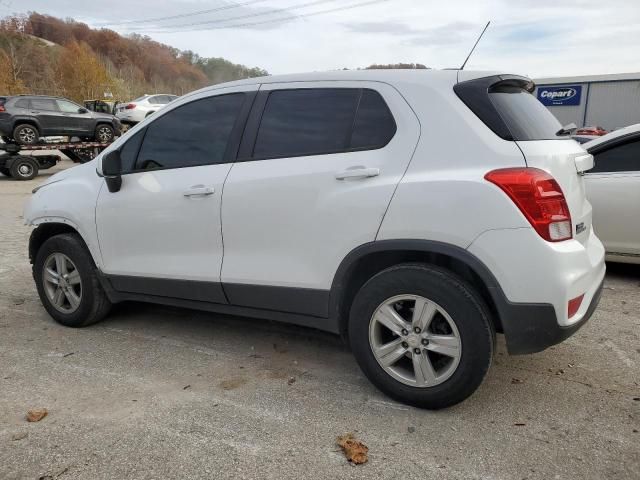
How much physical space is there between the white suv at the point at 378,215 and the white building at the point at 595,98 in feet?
126

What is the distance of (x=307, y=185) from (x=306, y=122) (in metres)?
0.43

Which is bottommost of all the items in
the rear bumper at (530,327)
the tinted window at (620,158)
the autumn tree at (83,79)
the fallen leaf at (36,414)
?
the fallen leaf at (36,414)

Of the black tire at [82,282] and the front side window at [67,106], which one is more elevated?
the front side window at [67,106]

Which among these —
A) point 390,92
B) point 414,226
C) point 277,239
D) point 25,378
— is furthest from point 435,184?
point 25,378

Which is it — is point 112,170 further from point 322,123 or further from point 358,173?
point 358,173

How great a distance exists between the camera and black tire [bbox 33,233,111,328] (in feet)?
13.4

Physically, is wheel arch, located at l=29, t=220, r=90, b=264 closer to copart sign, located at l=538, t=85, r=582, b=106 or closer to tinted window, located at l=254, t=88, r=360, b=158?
tinted window, located at l=254, t=88, r=360, b=158

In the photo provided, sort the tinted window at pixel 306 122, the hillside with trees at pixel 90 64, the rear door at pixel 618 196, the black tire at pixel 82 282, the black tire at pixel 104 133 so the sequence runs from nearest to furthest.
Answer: the tinted window at pixel 306 122, the black tire at pixel 82 282, the rear door at pixel 618 196, the black tire at pixel 104 133, the hillside with trees at pixel 90 64

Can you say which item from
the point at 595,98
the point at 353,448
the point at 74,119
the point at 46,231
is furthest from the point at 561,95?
the point at 353,448

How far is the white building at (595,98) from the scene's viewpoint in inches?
1490

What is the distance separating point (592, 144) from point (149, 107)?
22.4 meters

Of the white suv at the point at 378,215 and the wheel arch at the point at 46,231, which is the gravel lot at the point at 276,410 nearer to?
the white suv at the point at 378,215

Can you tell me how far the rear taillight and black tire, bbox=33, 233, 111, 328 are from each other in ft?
10.0

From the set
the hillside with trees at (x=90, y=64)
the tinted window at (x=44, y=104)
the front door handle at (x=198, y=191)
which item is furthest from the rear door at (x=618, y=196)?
the hillside with trees at (x=90, y=64)
